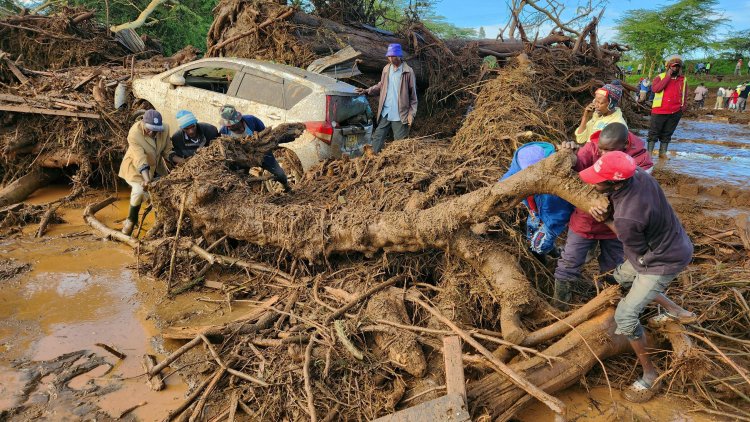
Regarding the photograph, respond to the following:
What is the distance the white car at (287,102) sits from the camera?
6043 mm

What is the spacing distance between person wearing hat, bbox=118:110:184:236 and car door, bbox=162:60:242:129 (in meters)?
1.04

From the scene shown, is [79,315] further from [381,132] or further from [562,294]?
[381,132]

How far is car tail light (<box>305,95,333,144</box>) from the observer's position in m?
5.99

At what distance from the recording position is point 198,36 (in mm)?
17188

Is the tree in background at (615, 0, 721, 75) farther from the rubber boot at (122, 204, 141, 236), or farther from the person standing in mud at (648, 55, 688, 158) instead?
the rubber boot at (122, 204, 141, 236)

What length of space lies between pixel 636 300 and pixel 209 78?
304 inches

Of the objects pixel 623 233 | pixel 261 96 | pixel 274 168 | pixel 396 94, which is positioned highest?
pixel 396 94

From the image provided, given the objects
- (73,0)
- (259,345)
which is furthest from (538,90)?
(73,0)

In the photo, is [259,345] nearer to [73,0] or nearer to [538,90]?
[538,90]

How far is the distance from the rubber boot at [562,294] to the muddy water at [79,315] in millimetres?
2920

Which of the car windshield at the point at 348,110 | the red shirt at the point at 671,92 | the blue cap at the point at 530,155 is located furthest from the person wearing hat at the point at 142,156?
the red shirt at the point at 671,92

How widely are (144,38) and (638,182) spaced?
1538cm

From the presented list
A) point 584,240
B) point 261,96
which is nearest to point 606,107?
point 584,240

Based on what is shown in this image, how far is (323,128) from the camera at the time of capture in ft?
19.7
